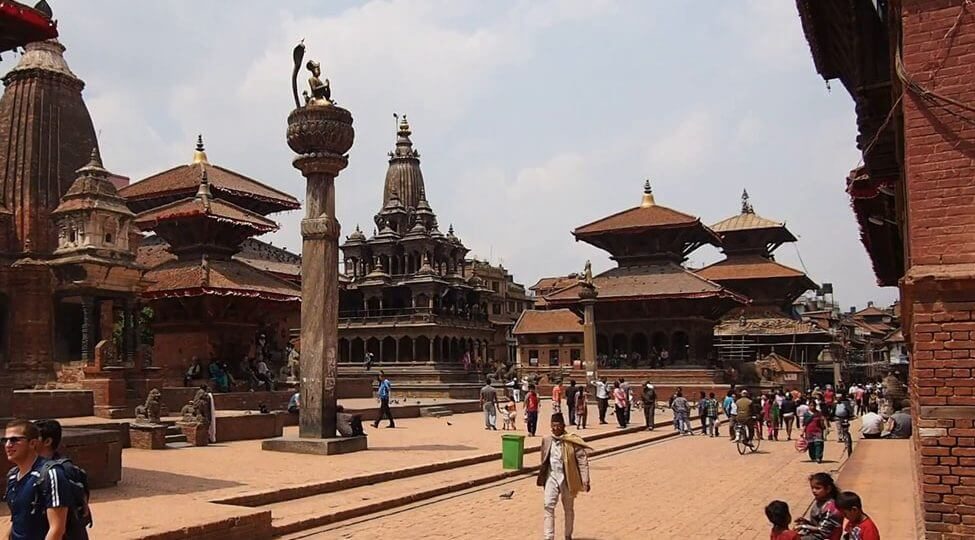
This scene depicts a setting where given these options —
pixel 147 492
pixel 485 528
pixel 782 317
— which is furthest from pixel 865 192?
pixel 782 317

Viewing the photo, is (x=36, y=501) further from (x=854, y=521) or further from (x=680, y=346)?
(x=680, y=346)

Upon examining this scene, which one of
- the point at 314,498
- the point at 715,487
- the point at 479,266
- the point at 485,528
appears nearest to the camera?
the point at 485,528

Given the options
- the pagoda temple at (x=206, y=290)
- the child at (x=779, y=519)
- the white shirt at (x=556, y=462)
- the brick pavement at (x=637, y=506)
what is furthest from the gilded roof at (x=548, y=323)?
the child at (x=779, y=519)

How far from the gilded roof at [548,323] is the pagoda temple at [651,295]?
19.8 m

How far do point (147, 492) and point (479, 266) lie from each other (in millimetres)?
78344

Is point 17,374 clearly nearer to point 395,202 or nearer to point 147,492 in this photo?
point 147,492

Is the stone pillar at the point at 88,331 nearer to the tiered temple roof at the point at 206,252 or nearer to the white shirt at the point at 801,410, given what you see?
the tiered temple roof at the point at 206,252

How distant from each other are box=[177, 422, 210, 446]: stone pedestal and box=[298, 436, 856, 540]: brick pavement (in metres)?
7.49

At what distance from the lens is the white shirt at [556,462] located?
31.0ft

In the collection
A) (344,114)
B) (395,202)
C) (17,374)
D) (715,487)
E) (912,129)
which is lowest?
(715,487)

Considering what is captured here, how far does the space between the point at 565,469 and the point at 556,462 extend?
0.13 meters

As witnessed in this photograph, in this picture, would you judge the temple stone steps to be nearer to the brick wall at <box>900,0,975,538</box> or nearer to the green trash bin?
the green trash bin

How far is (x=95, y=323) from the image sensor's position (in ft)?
89.1

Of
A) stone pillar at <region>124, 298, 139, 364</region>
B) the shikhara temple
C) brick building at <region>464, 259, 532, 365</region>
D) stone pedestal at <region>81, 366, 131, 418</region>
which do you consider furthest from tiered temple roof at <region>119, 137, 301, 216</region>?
brick building at <region>464, 259, 532, 365</region>
